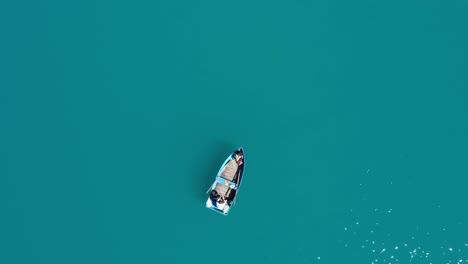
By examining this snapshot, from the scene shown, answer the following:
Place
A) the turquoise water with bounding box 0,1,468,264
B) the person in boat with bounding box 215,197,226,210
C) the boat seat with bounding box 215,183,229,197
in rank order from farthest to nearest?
1. the turquoise water with bounding box 0,1,468,264
2. the boat seat with bounding box 215,183,229,197
3. the person in boat with bounding box 215,197,226,210

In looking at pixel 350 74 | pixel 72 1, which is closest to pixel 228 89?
pixel 350 74

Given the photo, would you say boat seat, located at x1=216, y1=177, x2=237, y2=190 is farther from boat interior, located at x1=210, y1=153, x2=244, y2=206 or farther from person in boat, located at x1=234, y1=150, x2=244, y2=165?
person in boat, located at x1=234, y1=150, x2=244, y2=165

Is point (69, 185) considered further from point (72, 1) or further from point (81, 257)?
point (72, 1)

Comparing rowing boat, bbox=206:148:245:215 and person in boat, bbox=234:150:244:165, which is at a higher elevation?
person in boat, bbox=234:150:244:165

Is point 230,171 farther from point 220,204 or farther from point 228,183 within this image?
point 220,204

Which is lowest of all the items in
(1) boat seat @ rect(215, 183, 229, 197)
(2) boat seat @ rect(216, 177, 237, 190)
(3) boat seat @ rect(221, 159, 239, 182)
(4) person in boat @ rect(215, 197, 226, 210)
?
(4) person in boat @ rect(215, 197, 226, 210)

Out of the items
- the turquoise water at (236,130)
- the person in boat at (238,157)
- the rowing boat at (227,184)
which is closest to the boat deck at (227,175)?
the rowing boat at (227,184)

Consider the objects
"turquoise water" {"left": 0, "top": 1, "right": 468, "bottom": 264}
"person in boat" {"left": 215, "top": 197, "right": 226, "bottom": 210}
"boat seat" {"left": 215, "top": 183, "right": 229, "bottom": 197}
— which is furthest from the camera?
"turquoise water" {"left": 0, "top": 1, "right": 468, "bottom": 264}

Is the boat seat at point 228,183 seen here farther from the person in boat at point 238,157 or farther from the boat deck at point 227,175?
the person in boat at point 238,157

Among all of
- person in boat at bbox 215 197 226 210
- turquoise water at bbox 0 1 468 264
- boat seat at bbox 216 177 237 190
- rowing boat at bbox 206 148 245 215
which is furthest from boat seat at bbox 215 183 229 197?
turquoise water at bbox 0 1 468 264
